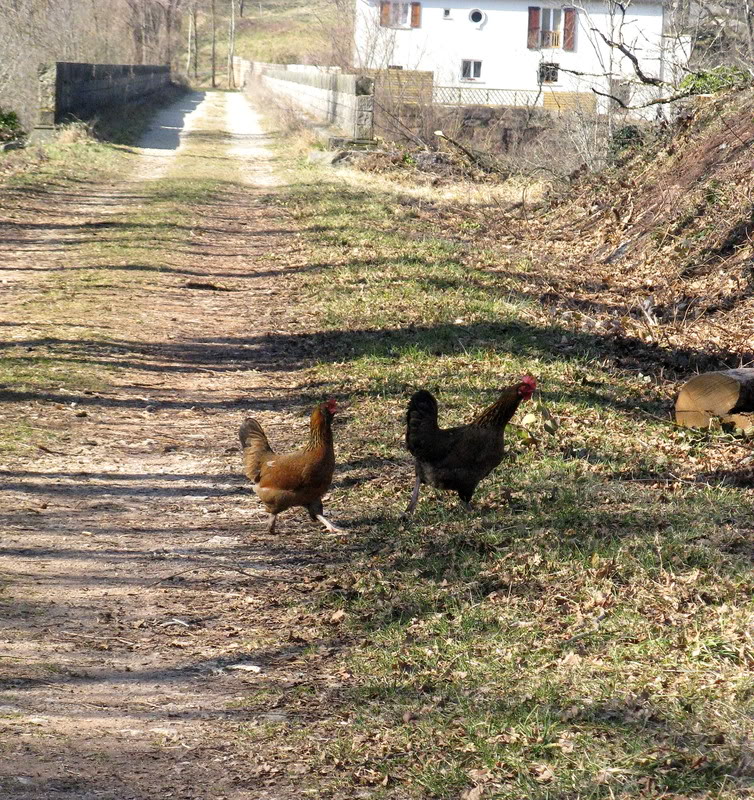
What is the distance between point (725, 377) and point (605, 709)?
181 inches

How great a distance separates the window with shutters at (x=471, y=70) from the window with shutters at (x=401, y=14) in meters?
3.04

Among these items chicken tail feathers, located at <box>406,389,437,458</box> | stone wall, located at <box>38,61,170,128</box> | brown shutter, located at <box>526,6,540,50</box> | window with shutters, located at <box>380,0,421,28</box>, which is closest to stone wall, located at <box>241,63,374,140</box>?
stone wall, located at <box>38,61,170,128</box>

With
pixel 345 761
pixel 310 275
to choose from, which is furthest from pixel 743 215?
pixel 345 761

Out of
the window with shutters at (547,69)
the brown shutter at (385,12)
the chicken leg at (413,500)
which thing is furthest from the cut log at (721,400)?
the brown shutter at (385,12)

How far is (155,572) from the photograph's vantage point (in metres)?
5.91

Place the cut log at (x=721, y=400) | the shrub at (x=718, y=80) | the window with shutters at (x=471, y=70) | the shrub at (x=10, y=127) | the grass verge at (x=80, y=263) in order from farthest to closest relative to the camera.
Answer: the window with shutters at (x=471, y=70) < the shrub at (x=10, y=127) < the shrub at (x=718, y=80) < the grass verge at (x=80, y=263) < the cut log at (x=721, y=400)

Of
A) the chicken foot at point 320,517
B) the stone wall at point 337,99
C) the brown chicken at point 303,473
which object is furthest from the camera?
the stone wall at point 337,99

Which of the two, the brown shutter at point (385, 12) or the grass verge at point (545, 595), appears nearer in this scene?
the grass verge at point (545, 595)

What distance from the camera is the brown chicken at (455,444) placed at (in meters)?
6.53

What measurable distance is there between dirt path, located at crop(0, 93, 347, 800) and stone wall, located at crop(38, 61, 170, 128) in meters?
16.8

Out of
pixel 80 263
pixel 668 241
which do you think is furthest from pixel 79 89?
pixel 668 241

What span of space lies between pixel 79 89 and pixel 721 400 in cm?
2587

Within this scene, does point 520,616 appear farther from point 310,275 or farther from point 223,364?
point 310,275

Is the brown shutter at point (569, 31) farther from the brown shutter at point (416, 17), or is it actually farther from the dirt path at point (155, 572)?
the dirt path at point (155, 572)
